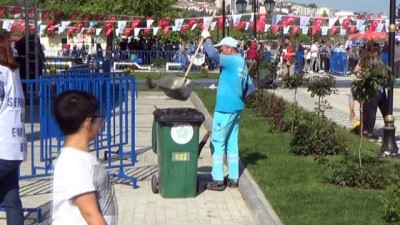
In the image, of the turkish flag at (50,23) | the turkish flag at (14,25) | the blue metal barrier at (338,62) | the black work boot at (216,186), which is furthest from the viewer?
the turkish flag at (50,23)

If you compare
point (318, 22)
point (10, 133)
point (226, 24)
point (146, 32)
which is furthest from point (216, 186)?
point (146, 32)

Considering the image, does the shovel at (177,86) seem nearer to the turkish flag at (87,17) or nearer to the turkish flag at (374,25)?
the turkish flag at (374,25)

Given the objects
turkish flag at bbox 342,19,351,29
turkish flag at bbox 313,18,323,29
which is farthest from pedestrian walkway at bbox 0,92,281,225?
turkish flag at bbox 342,19,351,29

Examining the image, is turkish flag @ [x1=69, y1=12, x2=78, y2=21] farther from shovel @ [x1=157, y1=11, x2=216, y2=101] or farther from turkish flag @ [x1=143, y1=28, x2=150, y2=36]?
shovel @ [x1=157, y1=11, x2=216, y2=101]

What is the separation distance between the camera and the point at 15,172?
22.8ft

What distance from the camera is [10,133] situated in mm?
6867

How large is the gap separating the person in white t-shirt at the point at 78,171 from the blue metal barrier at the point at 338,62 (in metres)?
40.2

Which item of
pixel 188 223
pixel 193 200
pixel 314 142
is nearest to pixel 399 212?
pixel 188 223

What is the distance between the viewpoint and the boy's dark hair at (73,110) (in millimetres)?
4250

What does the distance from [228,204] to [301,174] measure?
4.65 feet

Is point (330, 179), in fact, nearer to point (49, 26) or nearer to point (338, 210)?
point (338, 210)

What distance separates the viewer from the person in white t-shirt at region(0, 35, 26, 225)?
268 inches

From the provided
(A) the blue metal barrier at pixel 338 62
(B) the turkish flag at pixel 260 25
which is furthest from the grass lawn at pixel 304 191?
(A) the blue metal barrier at pixel 338 62

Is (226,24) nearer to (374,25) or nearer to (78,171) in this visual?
(374,25)
